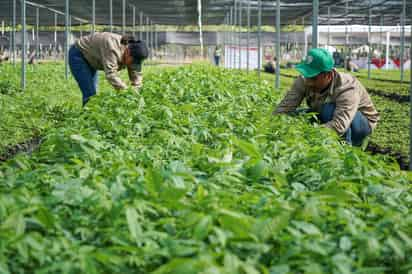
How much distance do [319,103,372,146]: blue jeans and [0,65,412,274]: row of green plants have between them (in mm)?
2029

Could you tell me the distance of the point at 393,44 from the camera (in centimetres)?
4728

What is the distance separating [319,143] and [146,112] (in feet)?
5.83

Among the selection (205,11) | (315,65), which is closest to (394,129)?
(315,65)

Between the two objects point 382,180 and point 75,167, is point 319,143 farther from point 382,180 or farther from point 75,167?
point 75,167

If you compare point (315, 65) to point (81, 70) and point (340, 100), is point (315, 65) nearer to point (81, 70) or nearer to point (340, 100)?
point (340, 100)

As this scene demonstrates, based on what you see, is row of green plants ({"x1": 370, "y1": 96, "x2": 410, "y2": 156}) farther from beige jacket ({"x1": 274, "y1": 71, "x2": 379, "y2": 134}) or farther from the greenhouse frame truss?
the greenhouse frame truss

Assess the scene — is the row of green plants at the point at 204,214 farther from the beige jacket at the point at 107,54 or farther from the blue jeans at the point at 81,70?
the blue jeans at the point at 81,70

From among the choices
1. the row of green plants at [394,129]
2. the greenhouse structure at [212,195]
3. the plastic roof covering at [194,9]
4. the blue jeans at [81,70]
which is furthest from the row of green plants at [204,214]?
the plastic roof covering at [194,9]

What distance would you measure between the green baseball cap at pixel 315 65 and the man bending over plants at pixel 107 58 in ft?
8.94

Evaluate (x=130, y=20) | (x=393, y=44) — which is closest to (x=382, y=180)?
(x=130, y=20)

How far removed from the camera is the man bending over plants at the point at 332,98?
5660 mm

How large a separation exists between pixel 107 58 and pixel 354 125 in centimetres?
314

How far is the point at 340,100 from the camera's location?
19.0ft

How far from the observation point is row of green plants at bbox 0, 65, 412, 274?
7.69 ft
